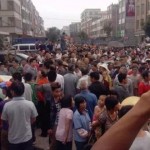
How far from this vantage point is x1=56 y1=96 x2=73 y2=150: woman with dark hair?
18.4 ft

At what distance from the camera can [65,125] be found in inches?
222

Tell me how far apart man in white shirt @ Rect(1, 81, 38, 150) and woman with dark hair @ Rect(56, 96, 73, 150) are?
1.51ft

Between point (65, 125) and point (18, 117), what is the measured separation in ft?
2.46

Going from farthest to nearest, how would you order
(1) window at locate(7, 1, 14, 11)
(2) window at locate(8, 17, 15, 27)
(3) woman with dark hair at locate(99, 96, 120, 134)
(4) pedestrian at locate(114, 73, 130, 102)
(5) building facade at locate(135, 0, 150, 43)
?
(5) building facade at locate(135, 0, 150, 43)
(2) window at locate(8, 17, 15, 27)
(1) window at locate(7, 1, 14, 11)
(4) pedestrian at locate(114, 73, 130, 102)
(3) woman with dark hair at locate(99, 96, 120, 134)

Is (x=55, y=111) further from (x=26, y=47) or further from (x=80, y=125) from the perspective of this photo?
(x=26, y=47)

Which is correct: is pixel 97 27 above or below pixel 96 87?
above

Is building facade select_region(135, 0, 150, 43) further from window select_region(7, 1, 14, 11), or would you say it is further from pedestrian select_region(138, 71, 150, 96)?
pedestrian select_region(138, 71, 150, 96)

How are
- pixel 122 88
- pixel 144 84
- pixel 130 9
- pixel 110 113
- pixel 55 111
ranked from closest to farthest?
pixel 110 113
pixel 55 111
pixel 122 88
pixel 144 84
pixel 130 9

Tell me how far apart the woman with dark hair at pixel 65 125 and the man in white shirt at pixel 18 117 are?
46 cm

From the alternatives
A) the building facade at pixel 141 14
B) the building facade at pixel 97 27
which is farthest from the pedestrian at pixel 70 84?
the building facade at pixel 97 27

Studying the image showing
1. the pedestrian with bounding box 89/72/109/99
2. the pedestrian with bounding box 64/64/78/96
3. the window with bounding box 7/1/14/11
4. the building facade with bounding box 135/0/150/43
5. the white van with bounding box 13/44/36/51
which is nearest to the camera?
the pedestrian with bounding box 89/72/109/99

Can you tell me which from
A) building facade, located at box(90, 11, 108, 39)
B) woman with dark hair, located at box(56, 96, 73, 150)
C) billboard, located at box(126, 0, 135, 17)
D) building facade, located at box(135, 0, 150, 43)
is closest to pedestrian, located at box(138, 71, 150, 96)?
woman with dark hair, located at box(56, 96, 73, 150)

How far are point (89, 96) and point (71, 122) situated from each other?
96 centimetres

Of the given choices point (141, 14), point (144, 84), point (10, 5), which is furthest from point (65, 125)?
point (141, 14)
